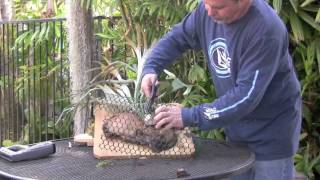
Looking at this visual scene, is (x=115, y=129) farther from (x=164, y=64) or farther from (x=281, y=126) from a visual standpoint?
(x=281, y=126)

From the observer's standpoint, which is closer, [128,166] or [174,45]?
[128,166]

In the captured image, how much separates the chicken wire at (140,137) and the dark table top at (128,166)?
0.19 ft

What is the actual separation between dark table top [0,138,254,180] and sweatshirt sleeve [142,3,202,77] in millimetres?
477

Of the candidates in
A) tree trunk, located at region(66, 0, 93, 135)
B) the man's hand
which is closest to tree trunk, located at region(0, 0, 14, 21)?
tree trunk, located at region(66, 0, 93, 135)

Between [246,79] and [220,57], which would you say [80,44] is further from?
[246,79]

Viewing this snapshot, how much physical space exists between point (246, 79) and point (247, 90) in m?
0.04

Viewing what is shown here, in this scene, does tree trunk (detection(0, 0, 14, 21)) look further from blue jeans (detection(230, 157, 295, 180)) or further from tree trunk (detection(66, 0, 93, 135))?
blue jeans (detection(230, 157, 295, 180))

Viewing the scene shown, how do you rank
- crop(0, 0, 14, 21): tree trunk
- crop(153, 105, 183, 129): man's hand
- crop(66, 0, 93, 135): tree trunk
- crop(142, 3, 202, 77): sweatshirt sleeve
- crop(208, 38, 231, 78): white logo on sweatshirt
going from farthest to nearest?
Result: 1. crop(0, 0, 14, 21): tree trunk
2. crop(66, 0, 93, 135): tree trunk
3. crop(142, 3, 202, 77): sweatshirt sleeve
4. crop(208, 38, 231, 78): white logo on sweatshirt
5. crop(153, 105, 183, 129): man's hand

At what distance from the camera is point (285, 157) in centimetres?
290

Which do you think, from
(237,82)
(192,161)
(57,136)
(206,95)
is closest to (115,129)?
(192,161)

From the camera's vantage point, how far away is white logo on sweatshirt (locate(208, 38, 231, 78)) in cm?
276

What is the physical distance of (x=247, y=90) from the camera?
2545 millimetres

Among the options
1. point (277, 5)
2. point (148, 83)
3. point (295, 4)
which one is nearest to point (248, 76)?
point (148, 83)

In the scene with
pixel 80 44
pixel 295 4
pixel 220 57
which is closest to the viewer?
pixel 220 57
